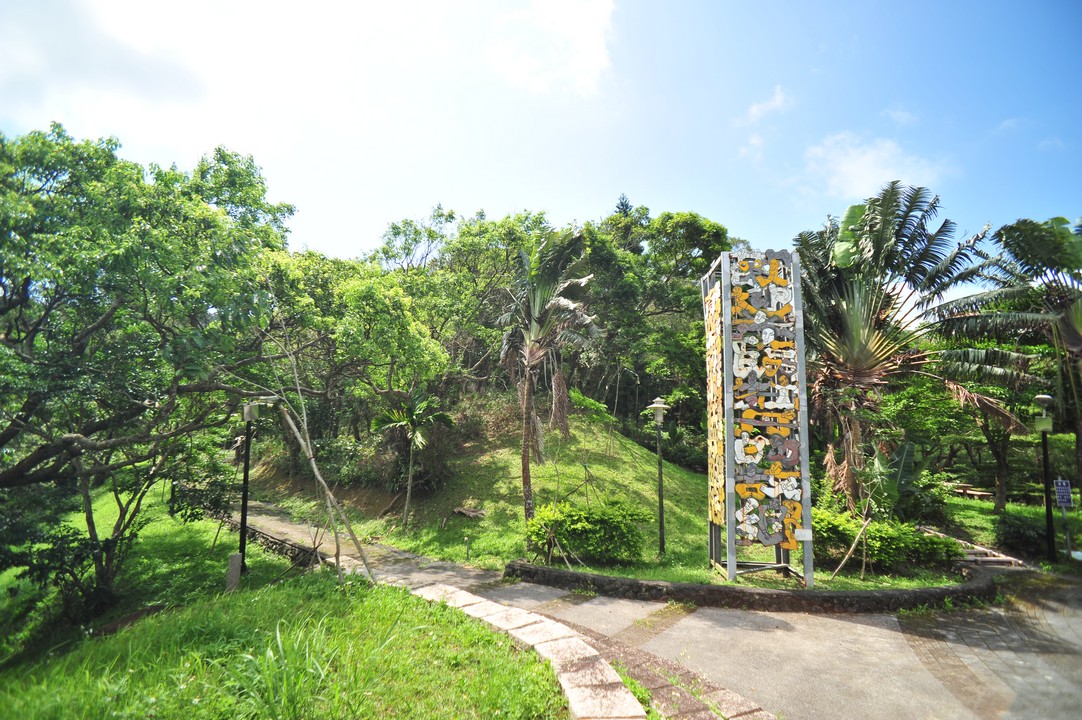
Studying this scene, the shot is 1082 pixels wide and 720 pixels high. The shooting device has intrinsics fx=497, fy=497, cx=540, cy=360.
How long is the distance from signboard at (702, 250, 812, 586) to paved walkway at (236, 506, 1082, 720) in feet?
5.37

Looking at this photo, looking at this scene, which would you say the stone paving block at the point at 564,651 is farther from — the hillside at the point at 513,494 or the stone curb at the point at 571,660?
the hillside at the point at 513,494

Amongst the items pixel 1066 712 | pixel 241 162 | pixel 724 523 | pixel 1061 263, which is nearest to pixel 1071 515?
pixel 1061 263

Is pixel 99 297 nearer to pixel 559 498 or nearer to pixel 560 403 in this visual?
pixel 560 403

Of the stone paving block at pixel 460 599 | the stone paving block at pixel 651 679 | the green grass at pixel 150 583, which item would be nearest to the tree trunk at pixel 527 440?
the green grass at pixel 150 583

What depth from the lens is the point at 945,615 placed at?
7027mm

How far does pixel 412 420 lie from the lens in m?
14.5

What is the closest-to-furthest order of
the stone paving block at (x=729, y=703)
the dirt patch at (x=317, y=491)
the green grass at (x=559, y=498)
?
the stone paving block at (x=729, y=703) → the green grass at (x=559, y=498) → the dirt patch at (x=317, y=491)

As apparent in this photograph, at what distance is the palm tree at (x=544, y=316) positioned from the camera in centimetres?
1183

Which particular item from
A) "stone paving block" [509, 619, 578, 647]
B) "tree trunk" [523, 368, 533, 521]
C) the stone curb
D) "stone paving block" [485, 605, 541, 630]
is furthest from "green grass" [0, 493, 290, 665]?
"tree trunk" [523, 368, 533, 521]

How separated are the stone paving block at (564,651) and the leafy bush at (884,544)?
695 cm

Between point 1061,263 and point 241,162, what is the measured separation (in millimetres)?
18095

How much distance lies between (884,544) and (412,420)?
11544mm

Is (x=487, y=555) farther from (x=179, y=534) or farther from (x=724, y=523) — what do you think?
(x=179, y=534)

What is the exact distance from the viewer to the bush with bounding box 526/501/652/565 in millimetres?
9898
